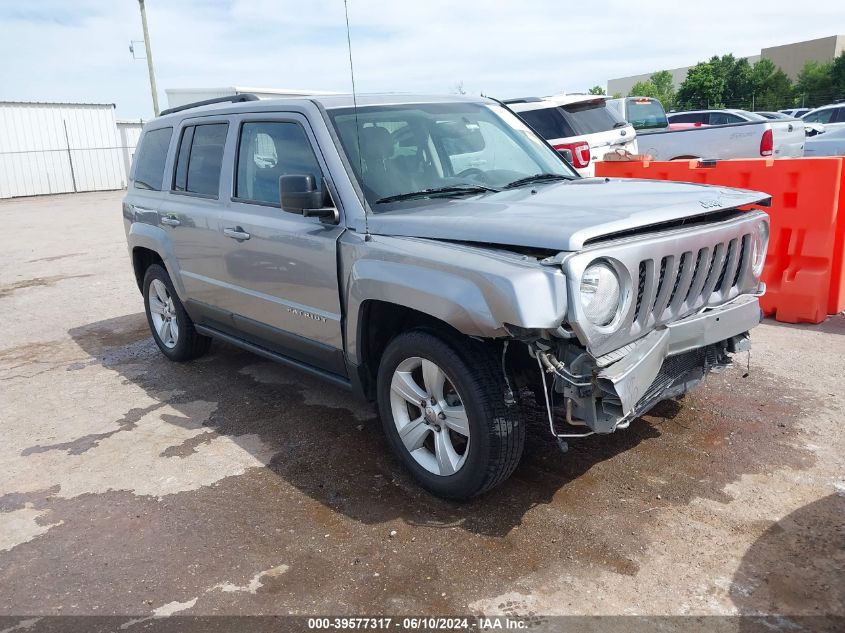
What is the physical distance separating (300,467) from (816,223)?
4.77 meters

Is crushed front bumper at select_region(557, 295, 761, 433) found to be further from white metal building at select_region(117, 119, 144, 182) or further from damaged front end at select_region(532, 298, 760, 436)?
white metal building at select_region(117, 119, 144, 182)

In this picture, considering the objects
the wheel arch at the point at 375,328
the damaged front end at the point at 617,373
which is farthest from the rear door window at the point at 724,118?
the wheel arch at the point at 375,328

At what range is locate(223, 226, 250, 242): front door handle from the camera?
181 inches

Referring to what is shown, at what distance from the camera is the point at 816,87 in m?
50.3

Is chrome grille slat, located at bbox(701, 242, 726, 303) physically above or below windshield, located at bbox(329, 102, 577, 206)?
below

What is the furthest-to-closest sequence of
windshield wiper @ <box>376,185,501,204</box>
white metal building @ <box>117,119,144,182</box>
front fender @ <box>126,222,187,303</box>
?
white metal building @ <box>117,119,144,182</box>, front fender @ <box>126,222,187,303</box>, windshield wiper @ <box>376,185,501,204</box>

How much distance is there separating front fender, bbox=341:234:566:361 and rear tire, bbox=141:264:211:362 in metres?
2.55

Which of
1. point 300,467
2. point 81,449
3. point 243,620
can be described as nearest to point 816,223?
point 300,467

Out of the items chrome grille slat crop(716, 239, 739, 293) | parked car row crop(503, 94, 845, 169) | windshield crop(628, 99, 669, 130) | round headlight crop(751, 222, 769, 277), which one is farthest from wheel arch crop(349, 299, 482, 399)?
windshield crop(628, 99, 669, 130)

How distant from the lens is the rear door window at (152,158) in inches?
229

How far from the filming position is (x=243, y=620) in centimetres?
287

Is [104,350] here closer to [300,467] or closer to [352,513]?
[300,467]

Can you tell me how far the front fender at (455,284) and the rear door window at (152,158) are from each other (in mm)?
2712

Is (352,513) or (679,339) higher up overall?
(679,339)
